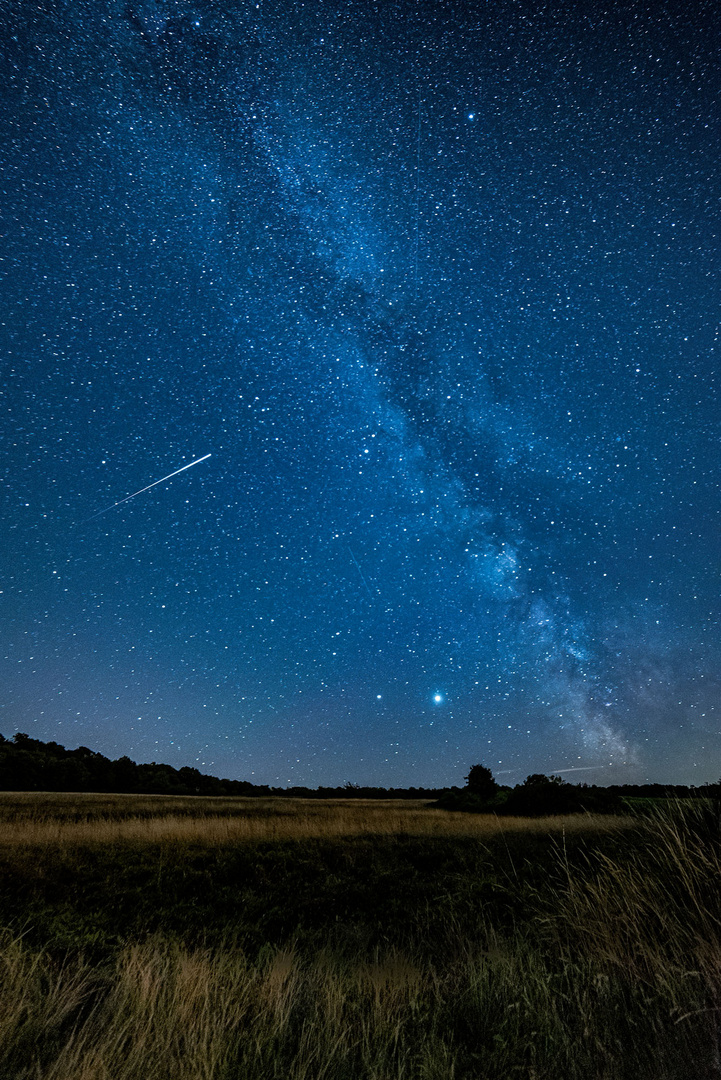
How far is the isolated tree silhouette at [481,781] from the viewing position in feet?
128

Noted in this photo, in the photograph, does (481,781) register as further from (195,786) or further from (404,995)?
(404,995)

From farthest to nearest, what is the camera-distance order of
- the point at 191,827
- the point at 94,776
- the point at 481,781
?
the point at 94,776
the point at 481,781
the point at 191,827

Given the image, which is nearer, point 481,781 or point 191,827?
point 191,827

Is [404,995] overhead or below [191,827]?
overhead

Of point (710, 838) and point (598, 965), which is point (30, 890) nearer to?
point (598, 965)

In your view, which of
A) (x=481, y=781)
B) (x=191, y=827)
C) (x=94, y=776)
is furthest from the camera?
(x=94, y=776)

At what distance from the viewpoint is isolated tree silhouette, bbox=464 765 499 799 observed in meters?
39.0

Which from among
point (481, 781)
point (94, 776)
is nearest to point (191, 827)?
point (481, 781)

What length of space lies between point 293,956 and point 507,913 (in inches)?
196

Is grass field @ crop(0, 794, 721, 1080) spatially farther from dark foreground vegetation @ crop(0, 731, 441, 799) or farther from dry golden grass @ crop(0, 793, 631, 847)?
dark foreground vegetation @ crop(0, 731, 441, 799)

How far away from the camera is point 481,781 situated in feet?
131

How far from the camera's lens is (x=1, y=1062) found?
239cm

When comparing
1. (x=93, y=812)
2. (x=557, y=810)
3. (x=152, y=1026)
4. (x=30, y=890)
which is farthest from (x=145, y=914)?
(x=557, y=810)

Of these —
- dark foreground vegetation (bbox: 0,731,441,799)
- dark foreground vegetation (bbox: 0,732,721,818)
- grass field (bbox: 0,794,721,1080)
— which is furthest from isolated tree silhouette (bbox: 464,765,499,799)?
grass field (bbox: 0,794,721,1080)
